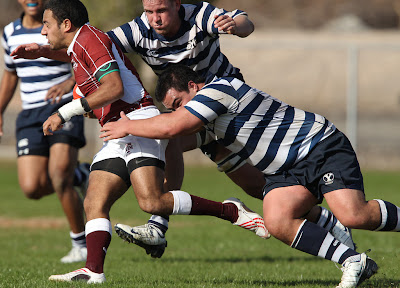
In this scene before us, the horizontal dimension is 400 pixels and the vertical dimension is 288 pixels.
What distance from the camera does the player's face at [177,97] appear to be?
5477mm

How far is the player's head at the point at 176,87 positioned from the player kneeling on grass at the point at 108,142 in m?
0.30

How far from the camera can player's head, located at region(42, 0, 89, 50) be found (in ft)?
18.4

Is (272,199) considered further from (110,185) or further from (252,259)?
(252,259)

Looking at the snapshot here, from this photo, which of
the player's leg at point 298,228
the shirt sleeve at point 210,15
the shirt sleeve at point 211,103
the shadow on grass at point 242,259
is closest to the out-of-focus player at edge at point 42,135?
the shadow on grass at point 242,259

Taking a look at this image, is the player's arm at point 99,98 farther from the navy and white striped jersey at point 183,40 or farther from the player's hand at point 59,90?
the player's hand at point 59,90

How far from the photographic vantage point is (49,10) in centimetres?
563

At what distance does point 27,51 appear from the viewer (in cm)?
616

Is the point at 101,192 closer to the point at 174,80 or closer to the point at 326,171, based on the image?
the point at 174,80

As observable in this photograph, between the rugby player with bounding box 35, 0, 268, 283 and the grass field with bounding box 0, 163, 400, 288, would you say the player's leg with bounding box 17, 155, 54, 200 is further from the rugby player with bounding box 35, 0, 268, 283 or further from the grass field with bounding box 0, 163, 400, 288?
the rugby player with bounding box 35, 0, 268, 283

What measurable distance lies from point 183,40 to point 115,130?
3.78 ft

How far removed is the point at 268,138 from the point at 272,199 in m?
0.46

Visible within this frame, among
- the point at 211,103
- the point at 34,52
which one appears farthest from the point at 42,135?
the point at 211,103

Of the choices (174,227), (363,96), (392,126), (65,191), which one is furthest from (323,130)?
(363,96)

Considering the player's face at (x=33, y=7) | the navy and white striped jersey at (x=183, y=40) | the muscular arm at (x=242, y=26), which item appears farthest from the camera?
the player's face at (x=33, y=7)
